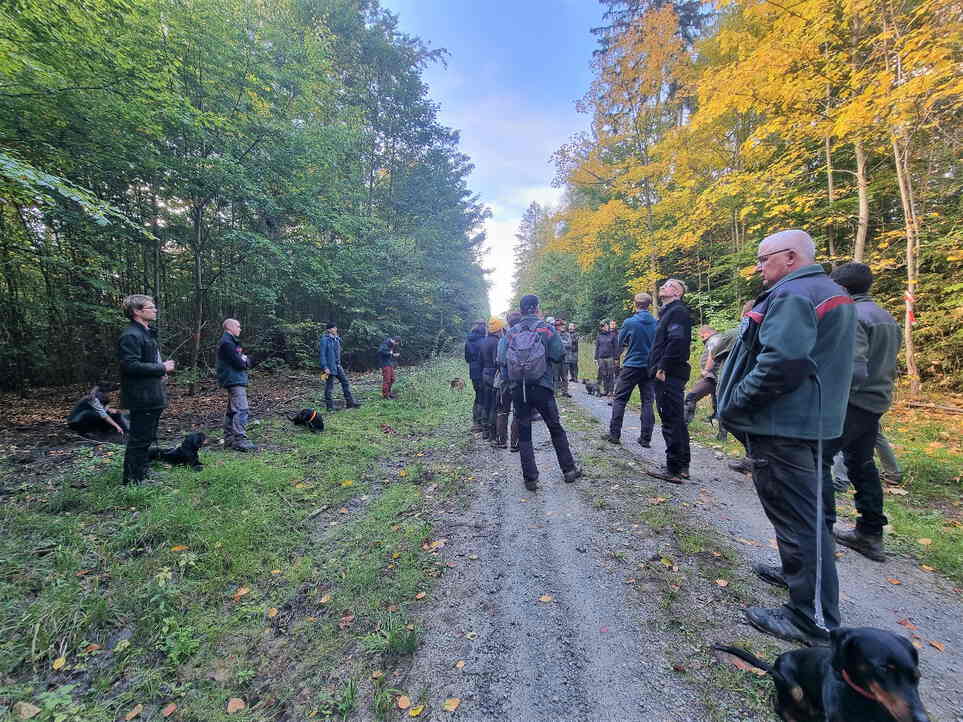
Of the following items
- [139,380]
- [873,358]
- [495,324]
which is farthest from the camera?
[495,324]

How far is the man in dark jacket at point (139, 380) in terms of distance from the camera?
4027mm

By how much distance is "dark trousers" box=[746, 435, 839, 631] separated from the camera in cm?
204

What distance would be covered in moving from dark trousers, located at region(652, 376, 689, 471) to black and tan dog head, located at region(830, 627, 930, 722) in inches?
129

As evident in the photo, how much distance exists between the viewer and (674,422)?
4516 millimetres

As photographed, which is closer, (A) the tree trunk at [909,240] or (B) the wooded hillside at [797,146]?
(B) the wooded hillside at [797,146]

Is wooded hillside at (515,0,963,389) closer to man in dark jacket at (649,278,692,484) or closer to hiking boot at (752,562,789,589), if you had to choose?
man in dark jacket at (649,278,692,484)

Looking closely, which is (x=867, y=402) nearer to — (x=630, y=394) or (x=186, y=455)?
(x=630, y=394)

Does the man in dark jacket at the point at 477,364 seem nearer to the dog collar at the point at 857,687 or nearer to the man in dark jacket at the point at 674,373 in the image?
the man in dark jacket at the point at 674,373

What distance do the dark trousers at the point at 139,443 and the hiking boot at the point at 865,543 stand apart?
23.1 feet

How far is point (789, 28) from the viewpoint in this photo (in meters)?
6.88

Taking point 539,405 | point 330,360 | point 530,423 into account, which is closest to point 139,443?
point 330,360

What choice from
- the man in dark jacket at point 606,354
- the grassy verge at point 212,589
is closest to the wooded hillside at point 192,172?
the grassy verge at point 212,589

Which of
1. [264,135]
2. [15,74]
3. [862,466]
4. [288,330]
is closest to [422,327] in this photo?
[288,330]

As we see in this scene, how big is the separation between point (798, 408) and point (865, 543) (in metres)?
2.09
